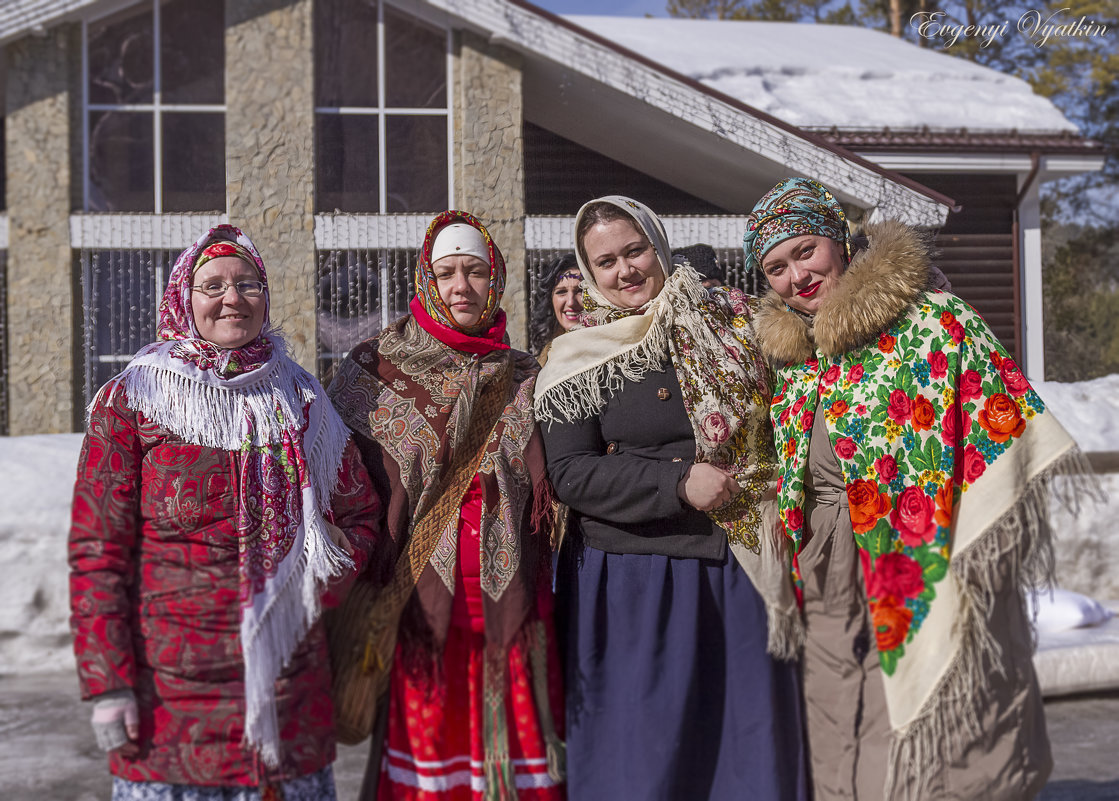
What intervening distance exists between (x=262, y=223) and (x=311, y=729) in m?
6.08

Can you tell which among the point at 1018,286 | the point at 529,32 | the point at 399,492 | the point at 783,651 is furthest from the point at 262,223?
the point at 1018,286

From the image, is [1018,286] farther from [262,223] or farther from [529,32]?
[262,223]

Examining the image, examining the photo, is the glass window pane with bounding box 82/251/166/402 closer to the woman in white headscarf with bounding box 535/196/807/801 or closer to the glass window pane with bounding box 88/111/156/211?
the glass window pane with bounding box 88/111/156/211

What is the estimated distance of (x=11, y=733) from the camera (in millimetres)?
4934

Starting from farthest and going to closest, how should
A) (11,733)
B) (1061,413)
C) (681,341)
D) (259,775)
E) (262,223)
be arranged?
1. (262,223)
2. (1061,413)
3. (11,733)
4. (681,341)
5. (259,775)

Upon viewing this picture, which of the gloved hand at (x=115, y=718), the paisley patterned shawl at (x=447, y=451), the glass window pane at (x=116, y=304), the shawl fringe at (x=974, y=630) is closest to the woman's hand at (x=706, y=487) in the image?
the paisley patterned shawl at (x=447, y=451)

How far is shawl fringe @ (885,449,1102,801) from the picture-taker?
2.29 metres

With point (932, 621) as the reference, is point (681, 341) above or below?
above

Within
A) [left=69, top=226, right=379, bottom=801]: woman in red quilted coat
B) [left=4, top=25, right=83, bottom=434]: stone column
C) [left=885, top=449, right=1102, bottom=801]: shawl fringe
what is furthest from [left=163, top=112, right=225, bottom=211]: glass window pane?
[left=885, top=449, right=1102, bottom=801]: shawl fringe

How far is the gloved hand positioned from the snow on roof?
8243mm

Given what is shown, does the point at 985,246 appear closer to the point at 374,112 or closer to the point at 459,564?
the point at 374,112

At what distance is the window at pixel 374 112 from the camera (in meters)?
8.08

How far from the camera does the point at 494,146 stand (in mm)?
8031

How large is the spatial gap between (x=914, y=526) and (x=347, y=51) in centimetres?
698
